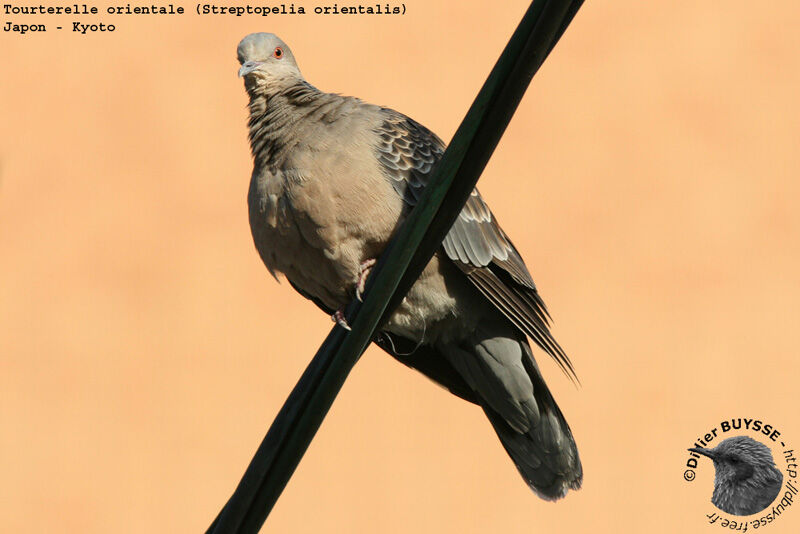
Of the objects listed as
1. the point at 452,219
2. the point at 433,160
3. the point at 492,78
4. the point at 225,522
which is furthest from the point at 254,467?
the point at 433,160

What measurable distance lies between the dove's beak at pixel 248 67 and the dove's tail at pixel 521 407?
1.52 m

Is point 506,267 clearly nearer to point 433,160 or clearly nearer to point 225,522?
point 433,160

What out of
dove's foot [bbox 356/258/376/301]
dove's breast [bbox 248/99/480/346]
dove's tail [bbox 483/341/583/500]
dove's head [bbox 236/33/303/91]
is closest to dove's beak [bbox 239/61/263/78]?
dove's head [bbox 236/33/303/91]

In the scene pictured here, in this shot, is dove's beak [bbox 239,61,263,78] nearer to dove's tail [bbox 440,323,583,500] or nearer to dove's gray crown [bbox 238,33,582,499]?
dove's gray crown [bbox 238,33,582,499]

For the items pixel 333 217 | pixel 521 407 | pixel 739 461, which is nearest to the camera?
pixel 333 217

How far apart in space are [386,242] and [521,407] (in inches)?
45.6

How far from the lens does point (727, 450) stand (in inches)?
215

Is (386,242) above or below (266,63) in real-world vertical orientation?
below

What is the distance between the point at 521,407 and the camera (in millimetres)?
4973

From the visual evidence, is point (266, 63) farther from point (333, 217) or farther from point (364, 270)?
point (364, 270)

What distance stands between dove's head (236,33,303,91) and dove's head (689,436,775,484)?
271 centimetres

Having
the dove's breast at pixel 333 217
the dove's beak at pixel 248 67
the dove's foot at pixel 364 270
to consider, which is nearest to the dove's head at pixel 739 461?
the dove's breast at pixel 333 217

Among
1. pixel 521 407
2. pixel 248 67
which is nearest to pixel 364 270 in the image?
pixel 521 407

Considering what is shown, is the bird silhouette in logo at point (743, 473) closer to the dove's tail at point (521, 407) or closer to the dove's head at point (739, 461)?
the dove's head at point (739, 461)
